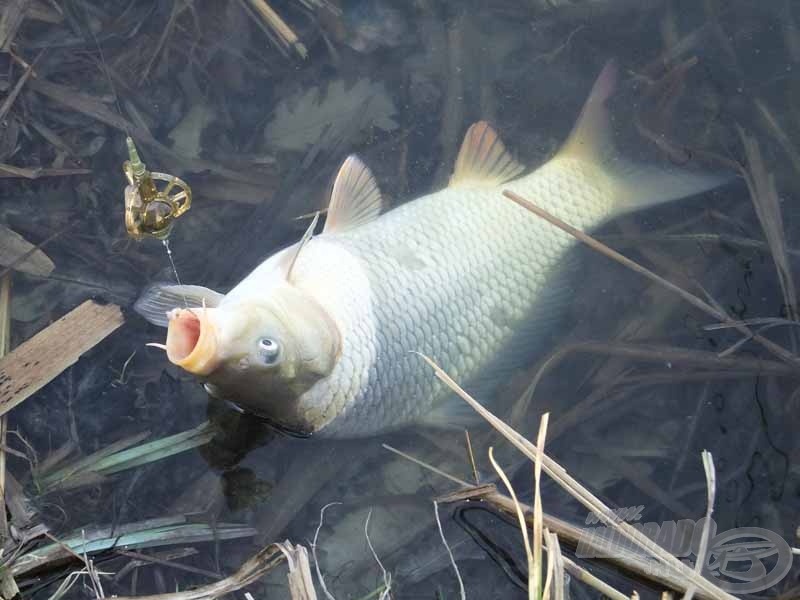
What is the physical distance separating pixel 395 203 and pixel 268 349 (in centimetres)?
132

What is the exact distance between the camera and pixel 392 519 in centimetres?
327

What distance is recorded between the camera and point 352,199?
10.7ft

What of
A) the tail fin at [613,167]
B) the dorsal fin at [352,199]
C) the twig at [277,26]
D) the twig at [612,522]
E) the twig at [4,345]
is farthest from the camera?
the twig at [277,26]

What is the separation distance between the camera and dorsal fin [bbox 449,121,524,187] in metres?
3.45

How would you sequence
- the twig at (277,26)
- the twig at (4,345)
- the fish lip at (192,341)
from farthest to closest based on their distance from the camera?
the twig at (277,26), the twig at (4,345), the fish lip at (192,341)

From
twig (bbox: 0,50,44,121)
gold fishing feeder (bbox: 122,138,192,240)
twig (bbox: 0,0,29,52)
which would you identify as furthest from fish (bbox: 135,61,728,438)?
twig (bbox: 0,0,29,52)

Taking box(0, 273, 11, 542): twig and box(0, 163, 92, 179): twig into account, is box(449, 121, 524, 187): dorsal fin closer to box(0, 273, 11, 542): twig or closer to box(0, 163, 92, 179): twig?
box(0, 163, 92, 179): twig

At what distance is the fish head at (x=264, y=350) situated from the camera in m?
2.33

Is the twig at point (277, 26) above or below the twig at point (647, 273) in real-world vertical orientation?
above

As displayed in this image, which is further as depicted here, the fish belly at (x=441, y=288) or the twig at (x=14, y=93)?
the twig at (x=14, y=93)

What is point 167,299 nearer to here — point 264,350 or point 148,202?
point 148,202


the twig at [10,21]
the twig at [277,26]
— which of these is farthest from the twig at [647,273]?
the twig at [10,21]

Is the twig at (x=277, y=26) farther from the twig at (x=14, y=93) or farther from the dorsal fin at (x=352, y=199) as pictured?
the twig at (x=14, y=93)

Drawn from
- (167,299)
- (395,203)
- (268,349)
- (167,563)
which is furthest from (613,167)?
(167,563)
